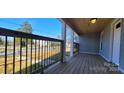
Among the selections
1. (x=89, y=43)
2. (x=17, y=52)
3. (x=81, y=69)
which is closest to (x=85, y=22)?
(x=81, y=69)

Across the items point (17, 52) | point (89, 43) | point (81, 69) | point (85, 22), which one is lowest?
point (81, 69)

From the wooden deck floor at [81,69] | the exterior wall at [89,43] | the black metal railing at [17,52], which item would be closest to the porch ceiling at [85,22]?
→ the wooden deck floor at [81,69]

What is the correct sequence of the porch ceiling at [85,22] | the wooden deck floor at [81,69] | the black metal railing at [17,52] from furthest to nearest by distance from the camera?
the porch ceiling at [85,22]
the wooden deck floor at [81,69]
the black metal railing at [17,52]

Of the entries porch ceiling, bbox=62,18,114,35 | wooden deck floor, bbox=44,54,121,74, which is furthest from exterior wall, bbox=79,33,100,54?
wooden deck floor, bbox=44,54,121,74

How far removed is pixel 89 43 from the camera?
1316 centimetres

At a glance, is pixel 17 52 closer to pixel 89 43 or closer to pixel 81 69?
pixel 81 69

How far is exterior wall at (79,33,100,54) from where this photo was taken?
12.9 metres

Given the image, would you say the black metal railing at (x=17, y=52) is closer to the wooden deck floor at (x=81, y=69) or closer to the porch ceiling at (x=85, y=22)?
the wooden deck floor at (x=81, y=69)

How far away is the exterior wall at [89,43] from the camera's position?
1290 cm

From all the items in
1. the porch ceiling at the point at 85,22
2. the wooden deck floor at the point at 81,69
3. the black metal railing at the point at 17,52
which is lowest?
the wooden deck floor at the point at 81,69

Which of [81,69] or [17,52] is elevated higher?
[17,52]
